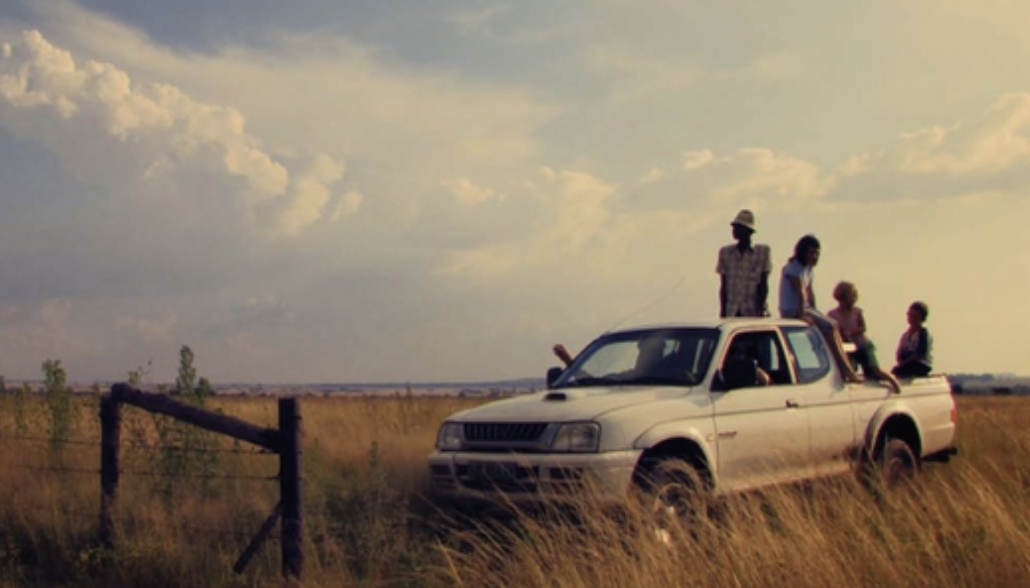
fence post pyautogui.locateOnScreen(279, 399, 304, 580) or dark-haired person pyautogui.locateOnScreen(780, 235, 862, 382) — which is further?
dark-haired person pyautogui.locateOnScreen(780, 235, 862, 382)

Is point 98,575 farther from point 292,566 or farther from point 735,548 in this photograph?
point 735,548

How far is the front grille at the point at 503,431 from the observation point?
8.00 meters

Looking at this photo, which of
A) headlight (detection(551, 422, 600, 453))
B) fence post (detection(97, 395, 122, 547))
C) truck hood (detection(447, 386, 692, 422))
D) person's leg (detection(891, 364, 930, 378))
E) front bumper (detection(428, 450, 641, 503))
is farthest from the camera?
person's leg (detection(891, 364, 930, 378))

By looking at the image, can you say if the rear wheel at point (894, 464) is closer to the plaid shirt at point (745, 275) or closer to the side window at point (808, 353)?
the side window at point (808, 353)

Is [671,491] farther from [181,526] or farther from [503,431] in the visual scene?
[181,526]

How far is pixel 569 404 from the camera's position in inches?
323

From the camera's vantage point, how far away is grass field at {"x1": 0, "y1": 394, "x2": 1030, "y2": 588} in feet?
18.8

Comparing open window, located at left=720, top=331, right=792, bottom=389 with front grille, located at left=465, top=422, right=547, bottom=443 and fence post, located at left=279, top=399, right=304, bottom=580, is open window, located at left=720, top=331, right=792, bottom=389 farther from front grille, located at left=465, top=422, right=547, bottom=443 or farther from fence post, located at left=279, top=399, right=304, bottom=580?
fence post, located at left=279, top=399, right=304, bottom=580

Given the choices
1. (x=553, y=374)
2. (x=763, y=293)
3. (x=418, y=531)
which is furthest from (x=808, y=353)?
(x=418, y=531)

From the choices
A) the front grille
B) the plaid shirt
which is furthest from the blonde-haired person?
the front grille

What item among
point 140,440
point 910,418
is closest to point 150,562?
point 140,440

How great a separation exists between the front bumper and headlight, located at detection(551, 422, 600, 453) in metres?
0.05

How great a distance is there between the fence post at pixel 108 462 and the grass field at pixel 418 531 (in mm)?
90

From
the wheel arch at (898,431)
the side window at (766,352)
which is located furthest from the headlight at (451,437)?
the wheel arch at (898,431)
